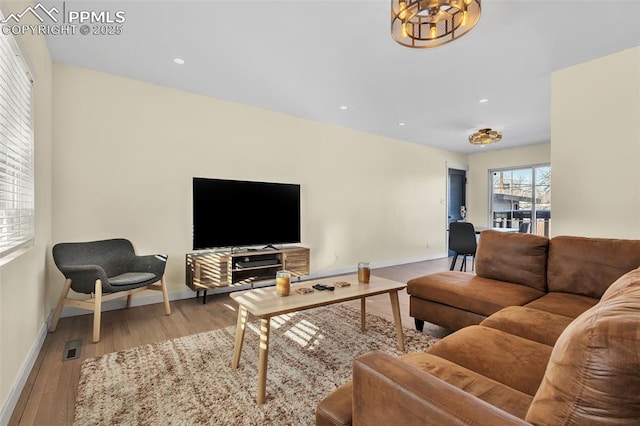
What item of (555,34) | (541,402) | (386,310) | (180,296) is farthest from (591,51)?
(180,296)

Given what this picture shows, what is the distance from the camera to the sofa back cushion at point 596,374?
62cm

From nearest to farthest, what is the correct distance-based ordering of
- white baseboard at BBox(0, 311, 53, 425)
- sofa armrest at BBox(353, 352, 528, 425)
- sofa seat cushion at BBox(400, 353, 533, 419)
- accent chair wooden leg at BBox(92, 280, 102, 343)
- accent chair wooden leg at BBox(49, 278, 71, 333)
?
sofa armrest at BBox(353, 352, 528, 425), sofa seat cushion at BBox(400, 353, 533, 419), white baseboard at BBox(0, 311, 53, 425), accent chair wooden leg at BBox(92, 280, 102, 343), accent chair wooden leg at BBox(49, 278, 71, 333)

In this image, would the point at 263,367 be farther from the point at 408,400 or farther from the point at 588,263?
the point at 588,263

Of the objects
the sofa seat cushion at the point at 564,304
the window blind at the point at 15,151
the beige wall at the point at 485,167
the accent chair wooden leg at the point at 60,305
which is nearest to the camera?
the window blind at the point at 15,151

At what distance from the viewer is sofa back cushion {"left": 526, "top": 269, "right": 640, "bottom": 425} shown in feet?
2.03

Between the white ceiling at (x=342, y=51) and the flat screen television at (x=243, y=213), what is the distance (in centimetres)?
111

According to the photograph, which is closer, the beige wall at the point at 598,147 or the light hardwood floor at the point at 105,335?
the light hardwood floor at the point at 105,335

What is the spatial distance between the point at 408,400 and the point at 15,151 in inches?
101

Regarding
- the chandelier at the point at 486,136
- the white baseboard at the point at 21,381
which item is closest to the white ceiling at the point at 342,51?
the chandelier at the point at 486,136

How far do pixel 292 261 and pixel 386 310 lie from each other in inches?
54.6

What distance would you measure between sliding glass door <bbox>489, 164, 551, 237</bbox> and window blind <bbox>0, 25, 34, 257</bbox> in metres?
6.99

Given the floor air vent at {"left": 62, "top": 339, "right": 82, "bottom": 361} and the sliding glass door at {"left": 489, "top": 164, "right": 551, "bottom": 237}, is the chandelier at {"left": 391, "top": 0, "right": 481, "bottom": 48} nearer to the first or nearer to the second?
the floor air vent at {"left": 62, "top": 339, "right": 82, "bottom": 361}

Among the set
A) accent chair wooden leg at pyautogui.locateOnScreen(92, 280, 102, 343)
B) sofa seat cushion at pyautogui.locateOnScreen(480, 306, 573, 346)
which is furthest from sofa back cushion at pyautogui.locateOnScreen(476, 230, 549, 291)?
accent chair wooden leg at pyautogui.locateOnScreen(92, 280, 102, 343)

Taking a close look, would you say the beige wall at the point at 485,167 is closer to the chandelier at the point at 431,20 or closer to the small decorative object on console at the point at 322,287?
the chandelier at the point at 431,20
